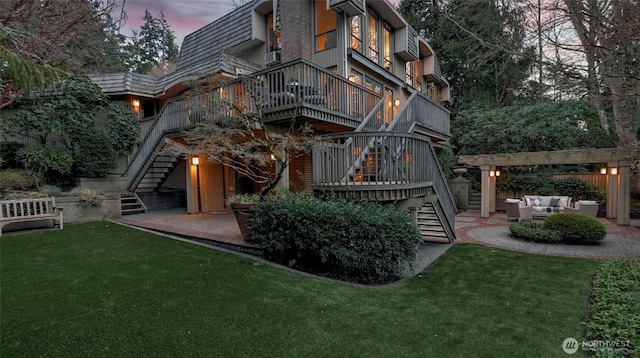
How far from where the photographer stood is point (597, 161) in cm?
1115

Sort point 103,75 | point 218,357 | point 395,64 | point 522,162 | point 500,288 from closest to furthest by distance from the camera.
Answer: point 218,357 < point 500,288 < point 522,162 < point 103,75 < point 395,64

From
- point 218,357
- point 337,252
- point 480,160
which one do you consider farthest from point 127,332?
point 480,160

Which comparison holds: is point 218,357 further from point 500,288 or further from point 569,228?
point 569,228

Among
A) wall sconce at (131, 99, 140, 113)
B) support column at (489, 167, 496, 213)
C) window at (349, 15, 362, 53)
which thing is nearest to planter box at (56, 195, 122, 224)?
wall sconce at (131, 99, 140, 113)

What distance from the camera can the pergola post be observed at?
10586mm

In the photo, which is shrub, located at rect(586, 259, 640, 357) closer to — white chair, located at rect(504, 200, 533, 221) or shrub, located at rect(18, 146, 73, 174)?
white chair, located at rect(504, 200, 533, 221)

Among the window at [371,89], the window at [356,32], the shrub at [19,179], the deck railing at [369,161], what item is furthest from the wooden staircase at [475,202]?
the shrub at [19,179]

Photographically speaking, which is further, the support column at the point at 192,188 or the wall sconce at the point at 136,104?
the wall sconce at the point at 136,104

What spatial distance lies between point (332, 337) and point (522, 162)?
13106mm

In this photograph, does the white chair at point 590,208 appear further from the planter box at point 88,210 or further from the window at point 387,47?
the planter box at point 88,210

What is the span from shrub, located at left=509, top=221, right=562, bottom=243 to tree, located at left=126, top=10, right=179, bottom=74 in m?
37.6

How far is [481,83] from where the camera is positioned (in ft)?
74.8

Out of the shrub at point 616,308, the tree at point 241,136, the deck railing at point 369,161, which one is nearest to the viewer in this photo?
the shrub at point 616,308

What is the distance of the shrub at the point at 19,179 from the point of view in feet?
30.4
